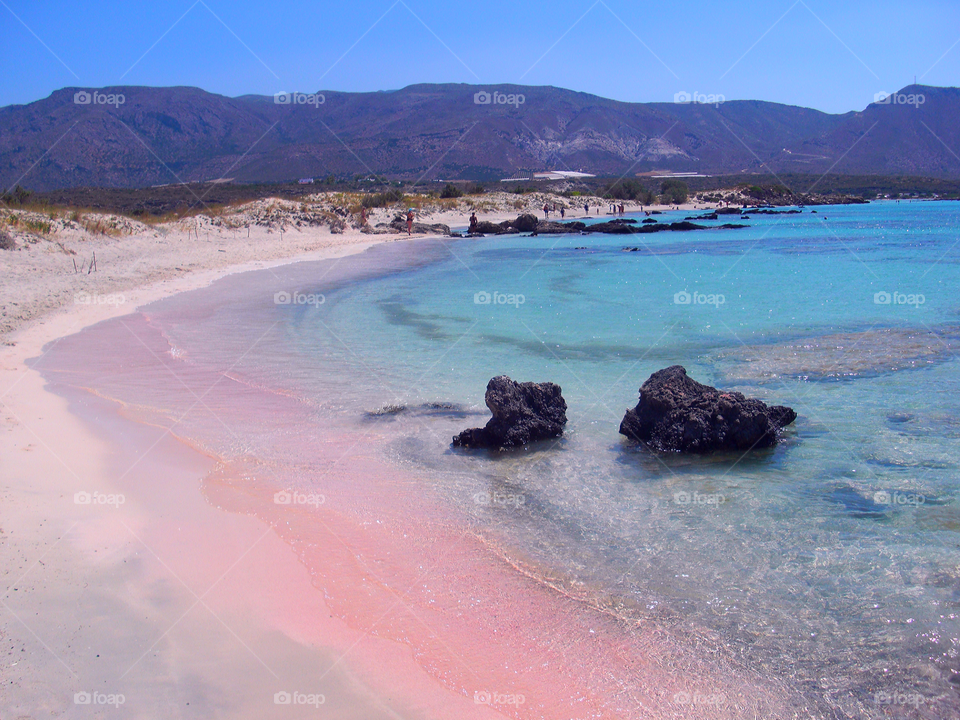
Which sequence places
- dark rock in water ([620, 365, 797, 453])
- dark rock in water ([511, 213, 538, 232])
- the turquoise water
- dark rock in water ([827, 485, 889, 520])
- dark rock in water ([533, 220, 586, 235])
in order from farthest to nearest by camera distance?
dark rock in water ([511, 213, 538, 232])
dark rock in water ([533, 220, 586, 235])
dark rock in water ([620, 365, 797, 453])
dark rock in water ([827, 485, 889, 520])
the turquoise water

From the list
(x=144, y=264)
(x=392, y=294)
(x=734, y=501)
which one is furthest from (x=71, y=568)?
(x=144, y=264)

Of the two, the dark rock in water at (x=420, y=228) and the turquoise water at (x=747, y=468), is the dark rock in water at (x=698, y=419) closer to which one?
the turquoise water at (x=747, y=468)

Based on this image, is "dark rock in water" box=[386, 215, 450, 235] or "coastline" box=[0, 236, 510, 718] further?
"dark rock in water" box=[386, 215, 450, 235]

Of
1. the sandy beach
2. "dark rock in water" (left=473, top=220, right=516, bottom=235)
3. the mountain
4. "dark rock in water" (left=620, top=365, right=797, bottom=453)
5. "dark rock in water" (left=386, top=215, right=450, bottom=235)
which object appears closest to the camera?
the sandy beach

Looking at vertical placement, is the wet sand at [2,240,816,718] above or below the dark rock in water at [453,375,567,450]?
below

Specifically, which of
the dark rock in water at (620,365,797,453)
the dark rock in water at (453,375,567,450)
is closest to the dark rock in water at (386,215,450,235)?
the dark rock in water at (453,375,567,450)

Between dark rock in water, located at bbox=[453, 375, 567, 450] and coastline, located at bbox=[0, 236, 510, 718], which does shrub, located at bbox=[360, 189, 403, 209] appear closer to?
dark rock in water, located at bbox=[453, 375, 567, 450]
